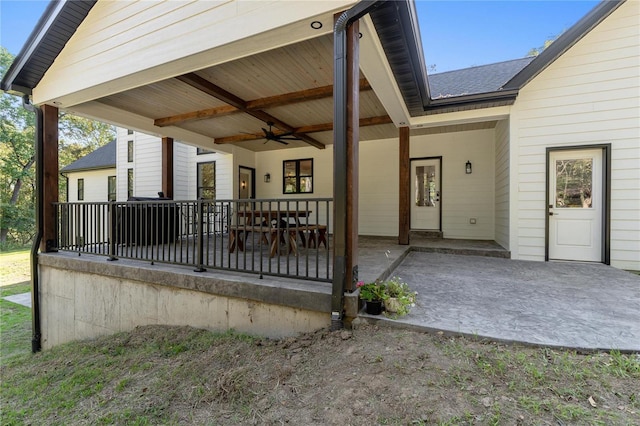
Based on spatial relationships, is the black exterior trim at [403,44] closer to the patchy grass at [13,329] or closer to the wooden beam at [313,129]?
the wooden beam at [313,129]

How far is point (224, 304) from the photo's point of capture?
317cm

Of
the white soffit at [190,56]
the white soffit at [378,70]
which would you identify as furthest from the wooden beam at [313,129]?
the white soffit at [190,56]

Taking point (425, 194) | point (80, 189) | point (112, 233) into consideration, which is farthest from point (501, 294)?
point (80, 189)

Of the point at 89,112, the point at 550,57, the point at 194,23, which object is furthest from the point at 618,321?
the point at 89,112

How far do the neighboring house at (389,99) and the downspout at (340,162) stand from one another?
13 millimetres

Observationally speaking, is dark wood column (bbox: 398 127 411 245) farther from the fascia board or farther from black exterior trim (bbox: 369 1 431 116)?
black exterior trim (bbox: 369 1 431 116)

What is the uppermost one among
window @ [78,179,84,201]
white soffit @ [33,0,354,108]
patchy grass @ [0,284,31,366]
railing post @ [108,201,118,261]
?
white soffit @ [33,0,354,108]

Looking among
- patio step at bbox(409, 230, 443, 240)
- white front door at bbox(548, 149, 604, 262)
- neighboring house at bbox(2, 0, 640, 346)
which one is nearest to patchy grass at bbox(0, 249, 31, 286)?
neighboring house at bbox(2, 0, 640, 346)

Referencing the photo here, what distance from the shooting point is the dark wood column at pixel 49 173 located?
15.6 feet

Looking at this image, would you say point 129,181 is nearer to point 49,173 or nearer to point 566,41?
point 49,173

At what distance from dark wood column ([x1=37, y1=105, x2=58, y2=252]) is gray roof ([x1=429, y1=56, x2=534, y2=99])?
715 cm

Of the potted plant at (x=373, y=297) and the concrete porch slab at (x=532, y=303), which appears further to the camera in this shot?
the potted plant at (x=373, y=297)

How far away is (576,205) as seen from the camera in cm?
478

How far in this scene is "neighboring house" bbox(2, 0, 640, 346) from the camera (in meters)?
2.85
